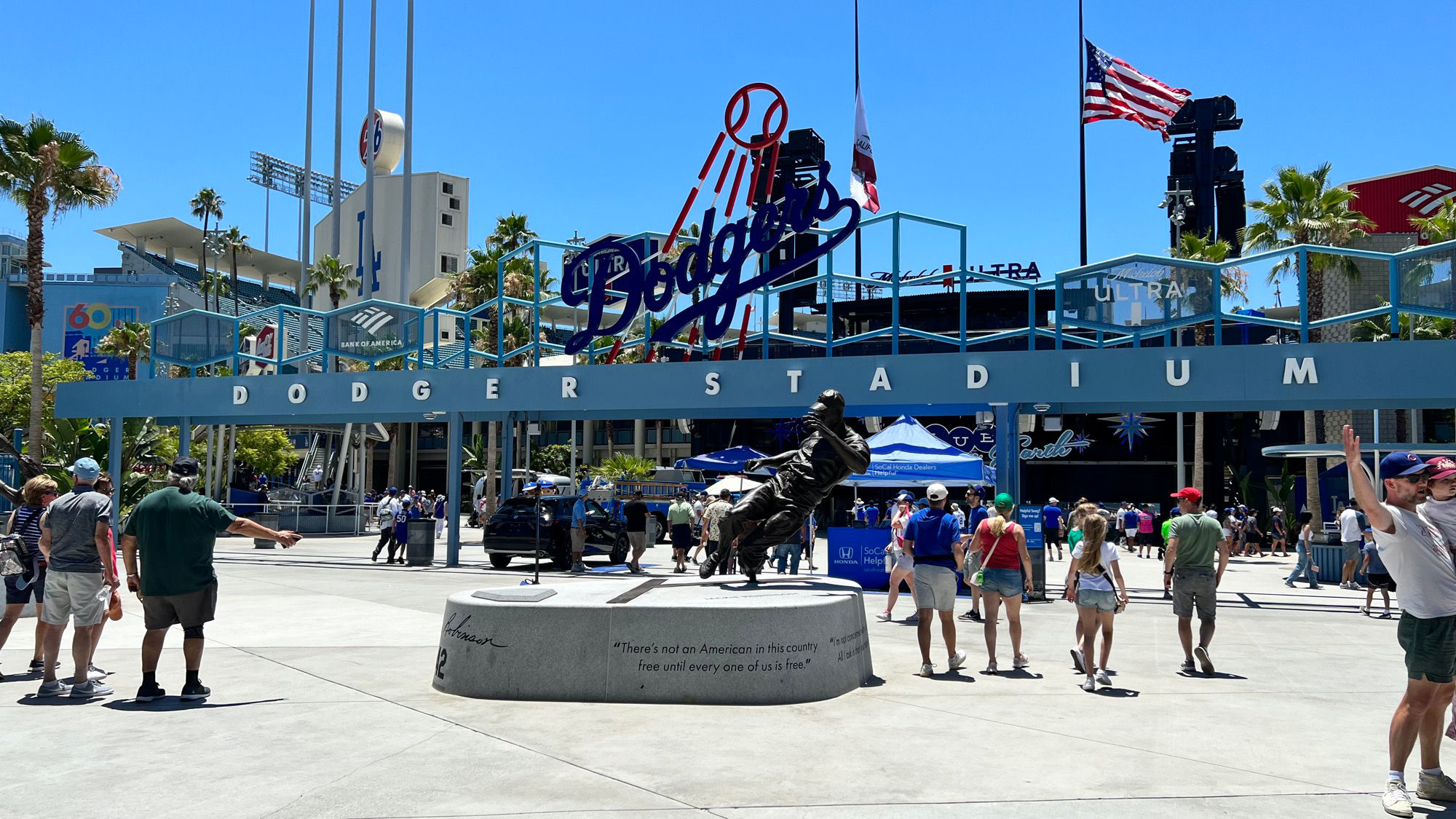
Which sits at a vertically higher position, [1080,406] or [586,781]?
[1080,406]

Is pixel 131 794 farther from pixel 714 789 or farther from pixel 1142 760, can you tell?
pixel 1142 760

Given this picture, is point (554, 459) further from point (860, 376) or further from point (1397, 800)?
point (1397, 800)

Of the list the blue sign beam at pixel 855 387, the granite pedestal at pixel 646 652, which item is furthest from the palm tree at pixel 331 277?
the granite pedestal at pixel 646 652

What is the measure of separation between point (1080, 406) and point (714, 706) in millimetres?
13239

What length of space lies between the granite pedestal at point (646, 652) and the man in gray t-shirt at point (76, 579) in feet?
8.20

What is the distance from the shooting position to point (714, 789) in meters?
5.71

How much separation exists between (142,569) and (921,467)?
1267cm

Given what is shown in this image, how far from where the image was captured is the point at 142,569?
765 cm

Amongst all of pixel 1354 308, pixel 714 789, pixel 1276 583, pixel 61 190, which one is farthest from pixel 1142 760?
pixel 1354 308

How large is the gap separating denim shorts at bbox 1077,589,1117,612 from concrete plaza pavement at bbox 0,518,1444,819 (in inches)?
27.0

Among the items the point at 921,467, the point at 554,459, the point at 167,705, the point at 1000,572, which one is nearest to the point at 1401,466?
the point at 1000,572

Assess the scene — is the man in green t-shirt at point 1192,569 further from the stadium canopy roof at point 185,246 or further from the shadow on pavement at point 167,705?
the stadium canopy roof at point 185,246

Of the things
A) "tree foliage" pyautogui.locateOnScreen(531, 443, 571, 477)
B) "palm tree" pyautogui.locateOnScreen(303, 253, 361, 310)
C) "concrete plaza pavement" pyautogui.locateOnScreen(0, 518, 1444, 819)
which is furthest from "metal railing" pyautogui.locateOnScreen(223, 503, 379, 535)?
"tree foliage" pyautogui.locateOnScreen(531, 443, 571, 477)

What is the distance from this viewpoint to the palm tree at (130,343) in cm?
4612
